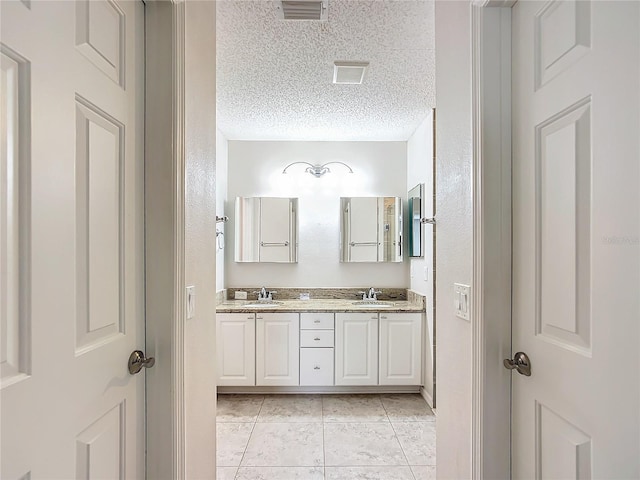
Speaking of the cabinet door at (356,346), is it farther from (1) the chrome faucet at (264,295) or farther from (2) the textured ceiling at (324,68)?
(2) the textured ceiling at (324,68)

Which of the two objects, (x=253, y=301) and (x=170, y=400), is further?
(x=253, y=301)

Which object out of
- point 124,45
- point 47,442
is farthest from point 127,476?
point 124,45

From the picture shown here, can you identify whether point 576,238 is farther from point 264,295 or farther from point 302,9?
point 264,295

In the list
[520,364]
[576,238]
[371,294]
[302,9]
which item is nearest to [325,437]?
[371,294]

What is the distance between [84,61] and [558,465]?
143cm

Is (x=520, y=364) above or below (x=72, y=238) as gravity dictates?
below

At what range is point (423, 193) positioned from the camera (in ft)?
11.6

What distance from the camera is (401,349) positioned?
140 inches

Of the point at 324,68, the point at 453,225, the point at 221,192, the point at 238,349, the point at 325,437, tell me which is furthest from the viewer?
the point at 221,192

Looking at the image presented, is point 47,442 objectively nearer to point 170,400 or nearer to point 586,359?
point 170,400

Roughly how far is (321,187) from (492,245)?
3.09 metres

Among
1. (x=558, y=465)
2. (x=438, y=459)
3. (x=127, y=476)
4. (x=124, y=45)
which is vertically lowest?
(x=438, y=459)

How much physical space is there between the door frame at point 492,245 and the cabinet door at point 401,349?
2.37 metres

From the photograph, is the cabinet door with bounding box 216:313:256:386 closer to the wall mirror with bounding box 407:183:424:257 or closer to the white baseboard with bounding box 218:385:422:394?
the white baseboard with bounding box 218:385:422:394
